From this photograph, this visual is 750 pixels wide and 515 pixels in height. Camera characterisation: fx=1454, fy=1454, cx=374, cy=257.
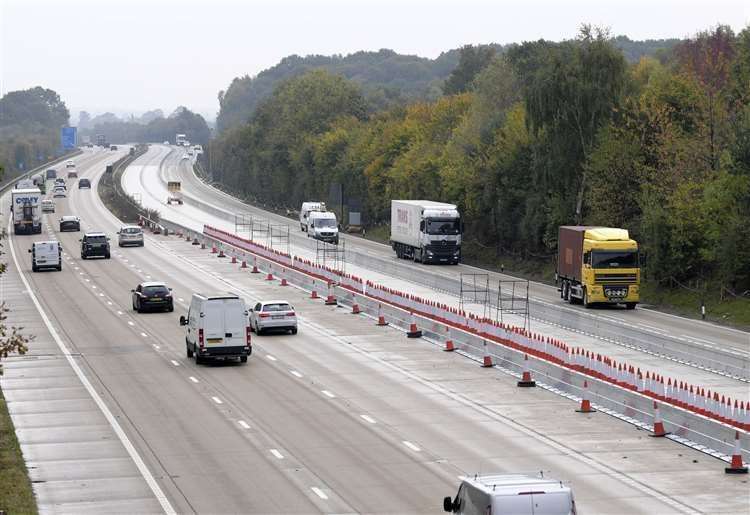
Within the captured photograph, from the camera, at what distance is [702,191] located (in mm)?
68250

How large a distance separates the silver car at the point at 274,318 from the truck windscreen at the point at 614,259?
14467mm

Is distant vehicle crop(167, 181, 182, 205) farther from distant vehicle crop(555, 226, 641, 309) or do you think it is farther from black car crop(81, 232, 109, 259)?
distant vehicle crop(555, 226, 641, 309)

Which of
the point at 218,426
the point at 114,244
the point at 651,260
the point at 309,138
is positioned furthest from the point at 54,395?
the point at 309,138

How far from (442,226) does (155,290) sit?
28602mm

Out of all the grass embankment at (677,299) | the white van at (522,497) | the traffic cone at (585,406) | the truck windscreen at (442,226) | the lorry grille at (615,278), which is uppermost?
the white van at (522,497)

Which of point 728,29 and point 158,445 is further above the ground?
point 728,29

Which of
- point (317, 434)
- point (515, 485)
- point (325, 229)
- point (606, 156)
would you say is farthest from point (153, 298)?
point (325, 229)

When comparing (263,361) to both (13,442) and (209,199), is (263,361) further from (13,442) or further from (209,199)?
(209,199)

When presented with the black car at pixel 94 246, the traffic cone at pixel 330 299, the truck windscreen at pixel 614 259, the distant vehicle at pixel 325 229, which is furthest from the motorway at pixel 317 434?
the distant vehicle at pixel 325 229

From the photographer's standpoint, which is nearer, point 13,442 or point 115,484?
point 115,484

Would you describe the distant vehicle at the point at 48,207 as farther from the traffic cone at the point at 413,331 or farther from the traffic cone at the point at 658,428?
the traffic cone at the point at 658,428

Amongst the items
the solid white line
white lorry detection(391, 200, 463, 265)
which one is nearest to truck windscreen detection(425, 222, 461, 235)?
white lorry detection(391, 200, 463, 265)

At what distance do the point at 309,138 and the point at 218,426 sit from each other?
140 metres

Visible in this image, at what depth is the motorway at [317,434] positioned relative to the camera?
2558cm
